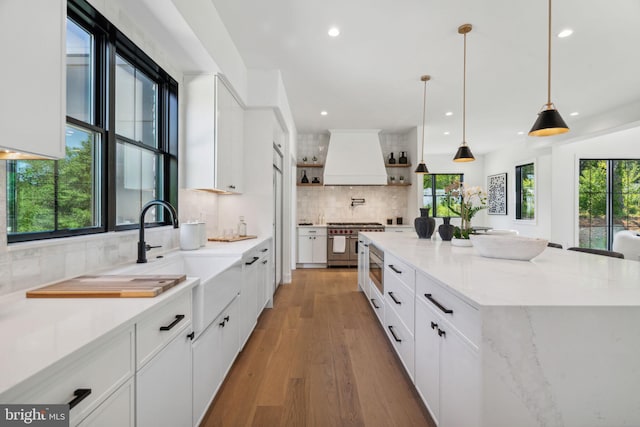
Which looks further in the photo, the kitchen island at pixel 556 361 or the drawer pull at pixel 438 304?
the drawer pull at pixel 438 304

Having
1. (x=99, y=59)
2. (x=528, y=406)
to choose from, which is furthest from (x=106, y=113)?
(x=528, y=406)

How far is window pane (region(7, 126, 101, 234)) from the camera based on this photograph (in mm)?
1229

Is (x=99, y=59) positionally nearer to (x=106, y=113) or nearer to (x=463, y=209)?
(x=106, y=113)

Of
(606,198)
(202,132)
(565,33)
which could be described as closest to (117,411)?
(202,132)

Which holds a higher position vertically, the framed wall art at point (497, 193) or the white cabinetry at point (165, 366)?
the framed wall art at point (497, 193)

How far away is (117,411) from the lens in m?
0.83

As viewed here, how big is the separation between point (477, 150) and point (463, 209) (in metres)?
6.54

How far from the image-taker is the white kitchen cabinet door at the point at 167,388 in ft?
3.18

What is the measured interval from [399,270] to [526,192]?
22.2 feet

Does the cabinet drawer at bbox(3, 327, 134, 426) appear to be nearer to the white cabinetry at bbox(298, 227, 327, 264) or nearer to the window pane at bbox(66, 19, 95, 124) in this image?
the window pane at bbox(66, 19, 95, 124)

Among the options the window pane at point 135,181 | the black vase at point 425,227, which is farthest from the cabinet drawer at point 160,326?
the black vase at point 425,227

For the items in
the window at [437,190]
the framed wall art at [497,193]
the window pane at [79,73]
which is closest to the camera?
the window pane at [79,73]

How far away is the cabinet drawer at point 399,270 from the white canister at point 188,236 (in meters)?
1.62

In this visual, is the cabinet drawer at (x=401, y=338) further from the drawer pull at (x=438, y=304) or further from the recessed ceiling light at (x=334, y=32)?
the recessed ceiling light at (x=334, y=32)
